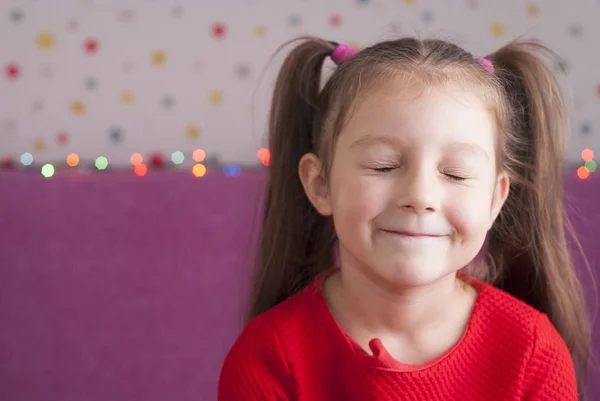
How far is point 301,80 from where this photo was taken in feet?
3.50

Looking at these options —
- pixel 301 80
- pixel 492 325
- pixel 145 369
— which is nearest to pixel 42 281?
pixel 145 369

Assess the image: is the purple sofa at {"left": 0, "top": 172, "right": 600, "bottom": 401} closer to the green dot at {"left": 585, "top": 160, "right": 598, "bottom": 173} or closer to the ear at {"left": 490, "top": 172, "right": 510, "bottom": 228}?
the green dot at {"left": 585, "top": 160, "right": 598, "bottom": 173}

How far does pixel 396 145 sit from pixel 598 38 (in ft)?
4.52

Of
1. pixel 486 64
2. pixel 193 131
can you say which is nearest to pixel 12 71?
pixel 193 131

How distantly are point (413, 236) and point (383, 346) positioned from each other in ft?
0.48

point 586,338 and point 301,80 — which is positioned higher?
point 301,80

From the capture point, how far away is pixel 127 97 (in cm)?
192

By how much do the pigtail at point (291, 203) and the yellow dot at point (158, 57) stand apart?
902 millimetres

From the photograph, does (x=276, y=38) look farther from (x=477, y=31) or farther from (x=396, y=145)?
(x=396, y=145)

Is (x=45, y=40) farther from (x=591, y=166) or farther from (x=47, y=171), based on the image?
(x=591, y=166)

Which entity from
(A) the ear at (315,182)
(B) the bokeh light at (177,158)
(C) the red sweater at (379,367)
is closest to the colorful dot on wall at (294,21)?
(B) the bokeh light at (177,158)

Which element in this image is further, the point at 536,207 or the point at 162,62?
the point at 162,62

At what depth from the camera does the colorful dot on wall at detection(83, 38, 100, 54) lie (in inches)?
75.1

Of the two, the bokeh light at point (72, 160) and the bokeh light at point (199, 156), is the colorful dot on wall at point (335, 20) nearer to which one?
the bokeh light at point (199, 156)
